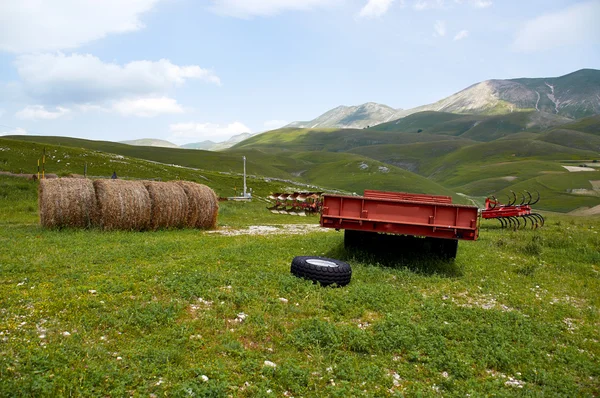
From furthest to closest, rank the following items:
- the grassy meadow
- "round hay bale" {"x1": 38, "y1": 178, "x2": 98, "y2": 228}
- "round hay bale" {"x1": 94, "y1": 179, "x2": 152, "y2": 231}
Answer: "round hay bale" {"x1": 94, "y1": 179, "x2": 152, "y2": 231} < "round hay bale" {"x1": 38, "y1": 178, "x2": 98, "y2": 228} < the grassy meadow

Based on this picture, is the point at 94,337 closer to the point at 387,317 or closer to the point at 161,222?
the point at 387,317

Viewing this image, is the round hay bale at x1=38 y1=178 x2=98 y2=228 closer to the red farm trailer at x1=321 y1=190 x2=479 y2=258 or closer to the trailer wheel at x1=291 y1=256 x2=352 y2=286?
the red farm trailer at x1=321 y1=190 x2=479 y2=258

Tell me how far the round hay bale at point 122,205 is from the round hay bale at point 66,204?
1.12 feet

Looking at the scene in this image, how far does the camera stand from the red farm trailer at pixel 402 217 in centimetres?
1041

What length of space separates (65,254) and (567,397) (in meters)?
10.4

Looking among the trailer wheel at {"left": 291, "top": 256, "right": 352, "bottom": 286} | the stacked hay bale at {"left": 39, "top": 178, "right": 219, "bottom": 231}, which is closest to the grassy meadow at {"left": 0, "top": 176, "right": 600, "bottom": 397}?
the trailer wheel at {"left": 291, "top": 256, "right": 352, "bottom": 286}

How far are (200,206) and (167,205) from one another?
1.55 meters

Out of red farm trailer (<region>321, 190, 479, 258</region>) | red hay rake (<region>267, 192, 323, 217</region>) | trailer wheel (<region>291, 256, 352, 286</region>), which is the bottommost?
red hay rake (<region>267, 192, 323, 217</region>)

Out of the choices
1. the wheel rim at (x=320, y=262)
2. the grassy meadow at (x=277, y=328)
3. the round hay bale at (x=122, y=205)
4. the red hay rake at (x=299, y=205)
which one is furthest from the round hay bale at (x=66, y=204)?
the red hay rake at (x=299, y=205)

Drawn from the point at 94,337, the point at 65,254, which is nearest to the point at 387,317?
the point at 94,337

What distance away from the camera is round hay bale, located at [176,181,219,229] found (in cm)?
1786

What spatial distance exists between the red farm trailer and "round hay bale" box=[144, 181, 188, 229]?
8376 mm

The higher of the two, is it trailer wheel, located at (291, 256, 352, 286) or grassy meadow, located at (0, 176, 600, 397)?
trailer wheel, located at (291, 256, 352, 286)

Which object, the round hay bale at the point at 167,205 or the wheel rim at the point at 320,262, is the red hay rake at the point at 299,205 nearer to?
the round hay bale at the point at 167,205
